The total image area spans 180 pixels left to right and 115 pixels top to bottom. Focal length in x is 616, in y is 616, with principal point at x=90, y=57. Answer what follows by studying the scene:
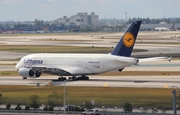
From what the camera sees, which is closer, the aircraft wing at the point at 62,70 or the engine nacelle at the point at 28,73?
the aircraft wing at the point at 62,70

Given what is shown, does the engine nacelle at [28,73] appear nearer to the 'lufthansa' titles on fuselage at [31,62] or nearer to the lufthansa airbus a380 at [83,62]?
the lufthansa airbus a380 at [83,62]

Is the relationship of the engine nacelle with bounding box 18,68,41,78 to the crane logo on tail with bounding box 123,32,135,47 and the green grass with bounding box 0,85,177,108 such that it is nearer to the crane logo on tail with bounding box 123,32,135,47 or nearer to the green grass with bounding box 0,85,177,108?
the green grass with bounding box 0,85,177,108

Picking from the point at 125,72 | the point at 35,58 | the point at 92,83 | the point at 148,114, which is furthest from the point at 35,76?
the point at 148,114

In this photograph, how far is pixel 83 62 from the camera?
3898 inches

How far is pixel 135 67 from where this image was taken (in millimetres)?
124875

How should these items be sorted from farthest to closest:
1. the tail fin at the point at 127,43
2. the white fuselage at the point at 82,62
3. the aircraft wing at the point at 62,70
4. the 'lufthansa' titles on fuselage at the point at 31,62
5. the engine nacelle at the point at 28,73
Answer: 1. the 'lufthansa' titles on fuselage at the point at 31,62
2. the engine nacelle at the point at 28,73
3. the aircraft wing at the point at 62,70
4. the tail fin at the point at 127,43
5. the white fuselage at the point at 82,62

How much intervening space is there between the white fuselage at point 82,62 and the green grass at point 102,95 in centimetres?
917

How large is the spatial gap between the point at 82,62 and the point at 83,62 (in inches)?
8.1

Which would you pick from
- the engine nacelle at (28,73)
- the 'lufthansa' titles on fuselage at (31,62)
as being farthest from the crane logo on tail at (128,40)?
the engine nacelle at (28,73)

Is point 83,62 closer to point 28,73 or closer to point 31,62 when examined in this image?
point 28,73

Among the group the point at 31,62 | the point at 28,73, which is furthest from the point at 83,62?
the point at 31,62

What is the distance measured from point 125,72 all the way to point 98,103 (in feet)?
132

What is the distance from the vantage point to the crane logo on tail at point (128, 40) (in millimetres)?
96812

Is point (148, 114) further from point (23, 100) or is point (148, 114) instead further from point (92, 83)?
point (92, 83)
